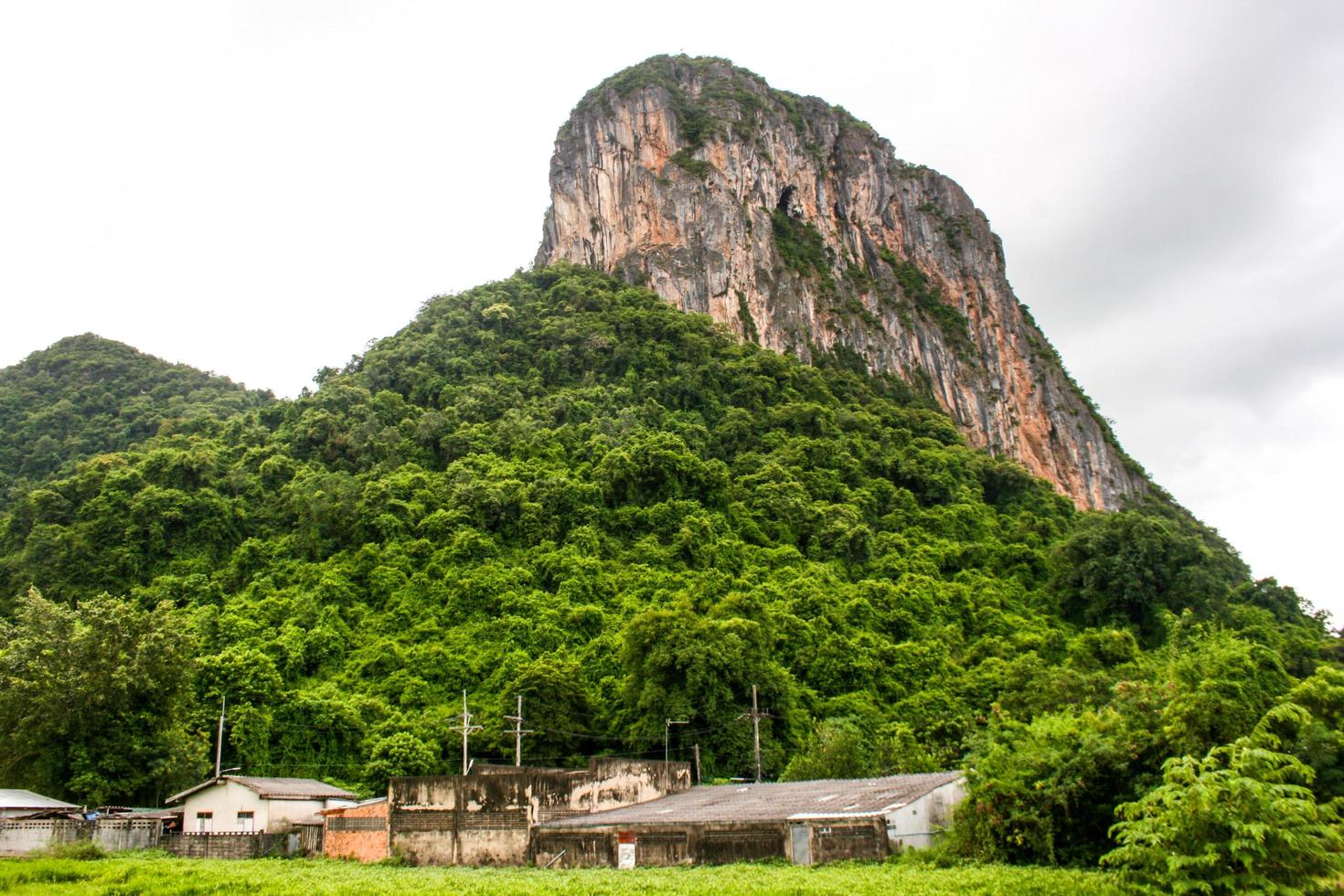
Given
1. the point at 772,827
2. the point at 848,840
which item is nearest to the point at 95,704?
the point at 772,827

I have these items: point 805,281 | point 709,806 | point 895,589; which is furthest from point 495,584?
point 805,281

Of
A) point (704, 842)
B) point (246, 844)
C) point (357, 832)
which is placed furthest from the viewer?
point (246, 844)

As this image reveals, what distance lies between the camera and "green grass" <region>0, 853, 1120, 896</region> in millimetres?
14781

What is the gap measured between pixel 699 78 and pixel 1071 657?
66.6 m

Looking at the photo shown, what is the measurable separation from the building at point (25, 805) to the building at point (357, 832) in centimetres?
633

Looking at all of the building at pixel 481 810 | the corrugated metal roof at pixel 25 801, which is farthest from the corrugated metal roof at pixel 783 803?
the corrugated metal roof at pixel 25 801

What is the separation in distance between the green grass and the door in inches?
17.4

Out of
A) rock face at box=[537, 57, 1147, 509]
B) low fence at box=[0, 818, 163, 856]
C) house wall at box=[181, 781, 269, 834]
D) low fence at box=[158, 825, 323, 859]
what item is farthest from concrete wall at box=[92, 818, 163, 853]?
rock face at box=[537, 57, 1147, 509]

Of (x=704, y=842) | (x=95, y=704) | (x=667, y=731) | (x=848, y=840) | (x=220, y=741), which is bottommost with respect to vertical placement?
(x=704, y=842)

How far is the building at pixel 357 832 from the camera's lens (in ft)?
76.9

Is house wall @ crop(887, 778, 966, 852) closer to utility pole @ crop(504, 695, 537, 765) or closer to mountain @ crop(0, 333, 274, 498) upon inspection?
utility pole @ crop(504, 695, 537, 765)

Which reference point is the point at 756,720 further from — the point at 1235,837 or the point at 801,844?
the point at 1235,837

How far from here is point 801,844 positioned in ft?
61.3

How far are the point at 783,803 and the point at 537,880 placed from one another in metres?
5.80
